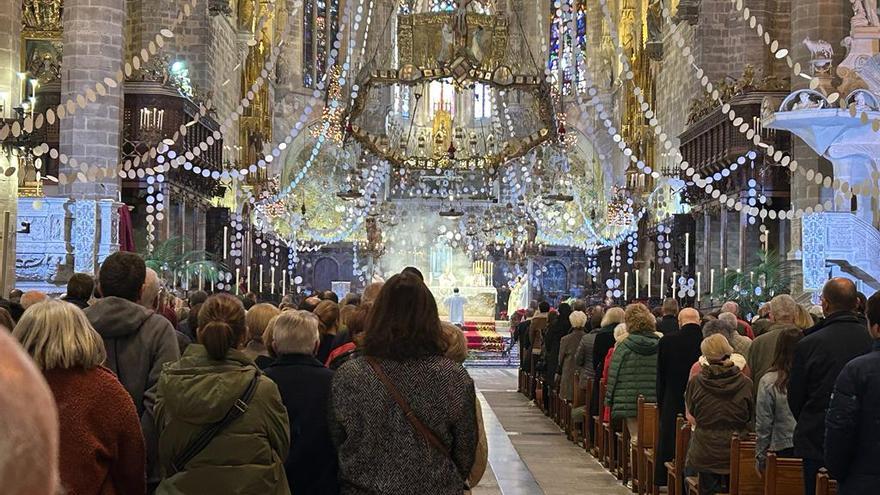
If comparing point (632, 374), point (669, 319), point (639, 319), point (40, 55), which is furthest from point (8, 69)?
point (639, 319)

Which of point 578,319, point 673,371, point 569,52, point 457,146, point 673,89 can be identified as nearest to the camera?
point 673,371

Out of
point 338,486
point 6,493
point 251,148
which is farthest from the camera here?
point 251,148

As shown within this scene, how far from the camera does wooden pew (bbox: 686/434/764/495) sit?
280 inches

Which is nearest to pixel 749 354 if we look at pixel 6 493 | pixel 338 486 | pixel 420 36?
pixel 338 486

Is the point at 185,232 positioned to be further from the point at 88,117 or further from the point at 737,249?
the point at 737,249

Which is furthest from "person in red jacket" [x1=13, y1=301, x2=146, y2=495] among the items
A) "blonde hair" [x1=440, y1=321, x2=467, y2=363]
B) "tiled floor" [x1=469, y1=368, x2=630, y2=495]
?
"tiled floor" [x1=469, y1=368, x2=630, y2=495]

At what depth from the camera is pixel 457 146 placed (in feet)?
95.8

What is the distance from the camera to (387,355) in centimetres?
440

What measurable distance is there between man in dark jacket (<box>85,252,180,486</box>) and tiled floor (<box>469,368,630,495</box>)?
20.2ft

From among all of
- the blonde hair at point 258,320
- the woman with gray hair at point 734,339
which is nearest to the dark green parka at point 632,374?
the woman with gray hair at point 734,339

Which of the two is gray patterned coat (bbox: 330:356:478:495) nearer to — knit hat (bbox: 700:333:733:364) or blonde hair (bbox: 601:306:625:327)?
knit hat (bbox: 700:333:733:364)

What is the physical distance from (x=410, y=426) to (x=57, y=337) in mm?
1261

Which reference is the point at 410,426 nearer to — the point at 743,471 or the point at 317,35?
the point at 743,471

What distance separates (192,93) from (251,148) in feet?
26.2
